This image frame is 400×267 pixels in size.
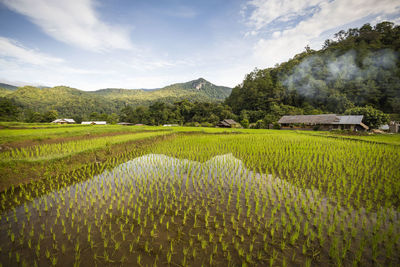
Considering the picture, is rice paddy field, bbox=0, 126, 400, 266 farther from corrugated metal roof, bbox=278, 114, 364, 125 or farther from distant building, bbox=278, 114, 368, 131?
distant building, bbox=278, 114, 368, 131

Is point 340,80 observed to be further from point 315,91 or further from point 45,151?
point 45,151

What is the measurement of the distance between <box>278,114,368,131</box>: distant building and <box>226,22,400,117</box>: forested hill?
416 inches

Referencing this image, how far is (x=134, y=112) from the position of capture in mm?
65000

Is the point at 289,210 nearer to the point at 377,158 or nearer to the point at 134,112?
the point at 377,158

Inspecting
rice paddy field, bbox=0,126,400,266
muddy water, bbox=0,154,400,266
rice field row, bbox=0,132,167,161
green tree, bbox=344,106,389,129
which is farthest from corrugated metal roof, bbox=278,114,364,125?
rice field row, bbox=0,132,167,161

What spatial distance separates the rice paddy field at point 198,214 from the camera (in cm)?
246

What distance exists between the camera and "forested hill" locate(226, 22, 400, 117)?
38934 mm

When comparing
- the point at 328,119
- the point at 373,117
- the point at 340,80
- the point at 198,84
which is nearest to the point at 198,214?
the point at 328,119

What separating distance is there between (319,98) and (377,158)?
1803 inches

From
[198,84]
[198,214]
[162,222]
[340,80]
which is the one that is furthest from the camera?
[198,84]

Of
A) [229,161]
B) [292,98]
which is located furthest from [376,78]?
[229,161]

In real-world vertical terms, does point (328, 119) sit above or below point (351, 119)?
below

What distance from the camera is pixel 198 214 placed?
3.57m

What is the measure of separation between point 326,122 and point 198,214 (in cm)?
3224
